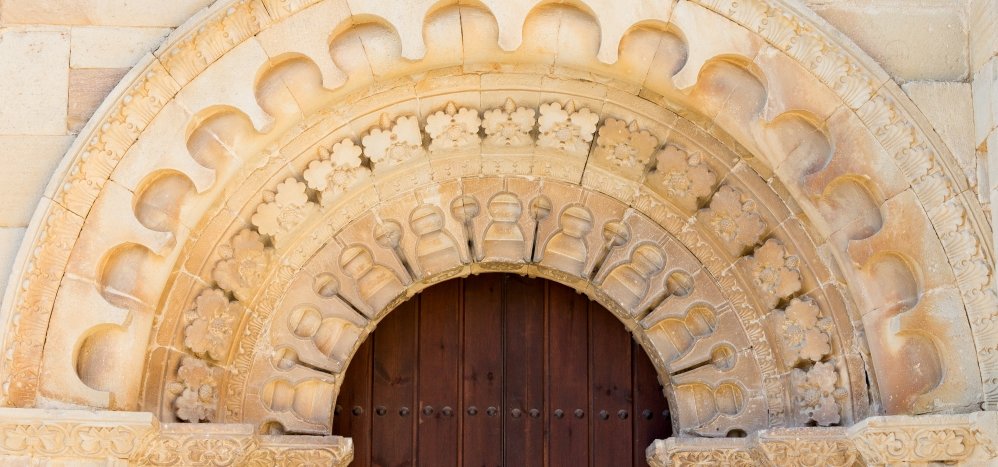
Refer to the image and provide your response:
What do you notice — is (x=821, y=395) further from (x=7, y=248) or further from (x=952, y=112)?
(x=7, y=248)

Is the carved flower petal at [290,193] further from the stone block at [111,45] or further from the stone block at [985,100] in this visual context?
the stone block at [985,100]

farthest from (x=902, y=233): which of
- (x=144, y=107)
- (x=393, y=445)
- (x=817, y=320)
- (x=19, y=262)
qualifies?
→ (x=19, y=262)

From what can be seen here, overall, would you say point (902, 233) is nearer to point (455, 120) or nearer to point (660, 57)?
point (660, 57)

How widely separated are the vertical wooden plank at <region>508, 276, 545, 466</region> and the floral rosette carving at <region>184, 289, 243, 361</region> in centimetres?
112

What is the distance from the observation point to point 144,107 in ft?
16.6

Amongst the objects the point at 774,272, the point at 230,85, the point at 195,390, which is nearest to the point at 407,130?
the point at 230,85

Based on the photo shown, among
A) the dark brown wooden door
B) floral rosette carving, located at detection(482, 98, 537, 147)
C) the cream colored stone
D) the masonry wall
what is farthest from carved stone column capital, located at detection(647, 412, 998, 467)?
the cream colored stone

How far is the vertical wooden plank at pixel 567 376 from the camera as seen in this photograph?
222 inches

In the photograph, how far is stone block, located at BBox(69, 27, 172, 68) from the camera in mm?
5113

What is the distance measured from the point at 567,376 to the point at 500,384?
10.4 inches

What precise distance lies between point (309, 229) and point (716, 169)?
5.06 ft

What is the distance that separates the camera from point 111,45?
5.12 metres

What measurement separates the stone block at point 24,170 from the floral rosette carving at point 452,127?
1.31m

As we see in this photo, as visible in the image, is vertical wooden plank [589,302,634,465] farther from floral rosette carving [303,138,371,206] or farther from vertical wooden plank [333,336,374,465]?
floral rosette carving [303,138,371,206]
